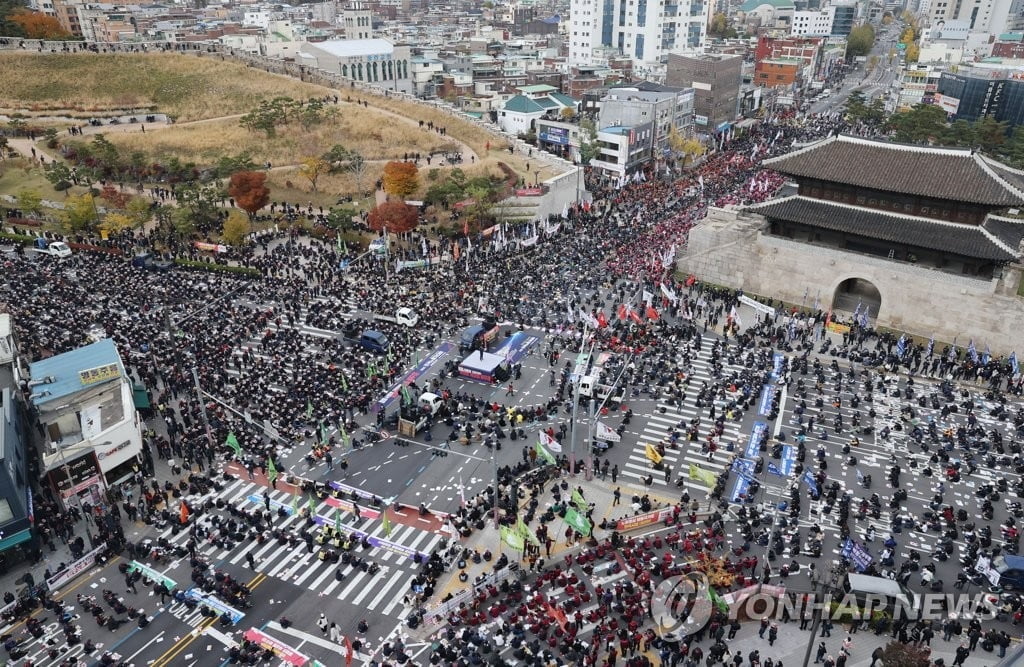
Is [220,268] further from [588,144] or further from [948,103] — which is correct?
[948,103]

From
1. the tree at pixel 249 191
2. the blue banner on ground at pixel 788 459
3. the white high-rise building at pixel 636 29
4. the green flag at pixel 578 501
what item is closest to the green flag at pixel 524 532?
the green flag at pixel 578 501

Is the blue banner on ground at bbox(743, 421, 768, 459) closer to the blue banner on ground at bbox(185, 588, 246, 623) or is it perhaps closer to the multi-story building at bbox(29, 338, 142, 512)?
the blue banner on ground at bbox(185, 588, 246, 623)

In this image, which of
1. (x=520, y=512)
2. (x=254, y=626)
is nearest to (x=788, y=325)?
(x=520, y=512)

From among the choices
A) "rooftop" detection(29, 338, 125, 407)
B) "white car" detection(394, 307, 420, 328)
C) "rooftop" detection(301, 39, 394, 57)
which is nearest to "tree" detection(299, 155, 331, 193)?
"white car" detection(394, 307, 420, 328)

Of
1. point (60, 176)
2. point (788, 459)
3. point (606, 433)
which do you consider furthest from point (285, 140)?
point (788, 459)

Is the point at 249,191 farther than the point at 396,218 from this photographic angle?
Yes

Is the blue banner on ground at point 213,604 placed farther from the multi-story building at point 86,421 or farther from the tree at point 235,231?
the tree at point 235,231
